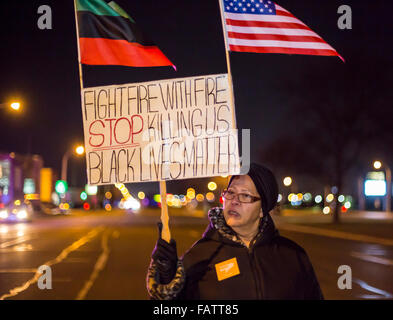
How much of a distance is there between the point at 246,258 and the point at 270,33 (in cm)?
257

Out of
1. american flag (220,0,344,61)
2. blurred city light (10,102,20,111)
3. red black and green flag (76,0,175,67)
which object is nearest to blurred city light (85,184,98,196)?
red black and green flag (76,0,175,67)

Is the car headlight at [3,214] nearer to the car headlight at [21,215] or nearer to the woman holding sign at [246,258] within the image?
the car headlight at [21,215]

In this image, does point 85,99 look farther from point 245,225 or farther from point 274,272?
point 274,272

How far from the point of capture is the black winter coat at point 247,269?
166 inches

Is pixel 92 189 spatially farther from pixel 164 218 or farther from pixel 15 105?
pixel 164 218

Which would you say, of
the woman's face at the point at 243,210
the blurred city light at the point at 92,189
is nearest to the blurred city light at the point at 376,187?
the blurred city light at the point at 92,189

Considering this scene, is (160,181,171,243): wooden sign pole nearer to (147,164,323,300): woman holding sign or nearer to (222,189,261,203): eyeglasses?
(147,164,323,300): woman holding sign

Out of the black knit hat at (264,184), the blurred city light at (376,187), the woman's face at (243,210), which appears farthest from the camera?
the blurred city light at (376,187)

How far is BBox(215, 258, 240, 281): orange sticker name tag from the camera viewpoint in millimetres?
4230

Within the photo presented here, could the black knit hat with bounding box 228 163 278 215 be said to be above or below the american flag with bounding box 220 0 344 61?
below

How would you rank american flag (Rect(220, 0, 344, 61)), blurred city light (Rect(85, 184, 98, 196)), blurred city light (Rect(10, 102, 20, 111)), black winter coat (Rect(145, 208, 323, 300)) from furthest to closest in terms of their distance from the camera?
blurred city light (Rect(10, 102, 20, 111)), american flag (Rect(220, 0, 344, 61)), blurred city light (Rect(85, 184, 98, 196)), black winter coat (Rect(145, 208, 323, 300))

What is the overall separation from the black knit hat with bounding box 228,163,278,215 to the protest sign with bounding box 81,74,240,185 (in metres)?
0.17

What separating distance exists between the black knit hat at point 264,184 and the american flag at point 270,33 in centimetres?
181

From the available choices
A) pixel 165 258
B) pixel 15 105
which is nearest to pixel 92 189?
pixel 15 105
